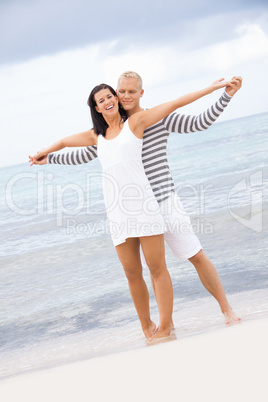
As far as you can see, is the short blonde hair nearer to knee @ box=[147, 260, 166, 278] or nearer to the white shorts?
the white shorts

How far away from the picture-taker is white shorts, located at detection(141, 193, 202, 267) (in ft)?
11.4

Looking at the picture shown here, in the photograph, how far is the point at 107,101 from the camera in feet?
11.0

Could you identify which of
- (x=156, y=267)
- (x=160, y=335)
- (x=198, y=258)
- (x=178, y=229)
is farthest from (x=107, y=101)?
(x=160, y=335)

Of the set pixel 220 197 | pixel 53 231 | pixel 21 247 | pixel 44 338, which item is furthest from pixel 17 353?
pixel 220 197

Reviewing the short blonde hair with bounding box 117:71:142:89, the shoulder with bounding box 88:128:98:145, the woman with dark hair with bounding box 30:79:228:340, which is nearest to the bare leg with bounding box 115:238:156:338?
the woman with dark hair with bounding box 30:79:228:340

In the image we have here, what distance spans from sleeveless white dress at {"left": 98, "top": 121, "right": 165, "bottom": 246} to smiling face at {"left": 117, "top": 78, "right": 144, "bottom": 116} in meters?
0.18

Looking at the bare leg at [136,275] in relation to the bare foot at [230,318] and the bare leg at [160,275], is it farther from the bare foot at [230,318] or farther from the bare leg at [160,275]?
the bare foot at [230,318]

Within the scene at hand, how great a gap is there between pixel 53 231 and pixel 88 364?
27.0 ft

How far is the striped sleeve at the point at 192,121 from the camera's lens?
3398mm

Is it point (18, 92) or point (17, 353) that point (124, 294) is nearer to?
point (17, 353)

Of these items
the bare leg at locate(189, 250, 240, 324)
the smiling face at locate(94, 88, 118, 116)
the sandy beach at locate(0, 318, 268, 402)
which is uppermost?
the smiling face at locate(94, 88, 118, 116)

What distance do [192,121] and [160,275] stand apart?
1.00m

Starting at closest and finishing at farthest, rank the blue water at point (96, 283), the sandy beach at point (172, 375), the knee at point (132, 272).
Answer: the sandy beach at point (172, 375), the knee at point (132, 272), the blue water at point (96, 283)

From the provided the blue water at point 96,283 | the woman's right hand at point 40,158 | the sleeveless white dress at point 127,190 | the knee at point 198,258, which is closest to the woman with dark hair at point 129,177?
the sleeveless white dress at point 127,190
